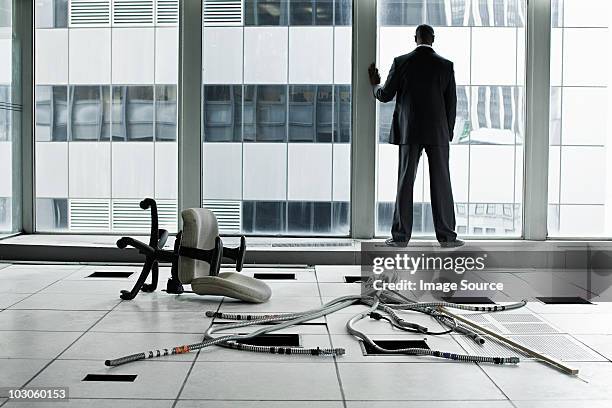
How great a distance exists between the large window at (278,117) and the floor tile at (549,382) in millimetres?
3739

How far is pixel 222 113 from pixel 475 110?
84.6 inches

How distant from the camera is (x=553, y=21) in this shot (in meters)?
6.83

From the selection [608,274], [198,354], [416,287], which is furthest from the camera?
[608,274]

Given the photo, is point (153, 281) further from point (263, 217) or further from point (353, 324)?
point (263, 217)

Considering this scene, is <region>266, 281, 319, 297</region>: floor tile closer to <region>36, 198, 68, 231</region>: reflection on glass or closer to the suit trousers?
the suit trousers

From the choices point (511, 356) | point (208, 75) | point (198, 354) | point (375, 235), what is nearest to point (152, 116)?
point (208, 75)

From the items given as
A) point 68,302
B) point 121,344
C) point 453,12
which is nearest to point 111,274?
point 68,302

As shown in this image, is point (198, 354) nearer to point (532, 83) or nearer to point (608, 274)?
point (608, 274)

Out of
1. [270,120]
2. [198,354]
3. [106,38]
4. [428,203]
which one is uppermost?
[106,38]

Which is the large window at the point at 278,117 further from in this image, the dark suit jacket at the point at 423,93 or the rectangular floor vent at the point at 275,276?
the rectangular floor vent at the point at 275,276

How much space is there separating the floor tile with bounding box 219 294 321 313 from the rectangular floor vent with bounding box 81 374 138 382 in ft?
4.55

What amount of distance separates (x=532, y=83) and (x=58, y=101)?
4.04 m

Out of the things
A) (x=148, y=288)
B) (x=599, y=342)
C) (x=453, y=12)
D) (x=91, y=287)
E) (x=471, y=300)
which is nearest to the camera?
(x=599, y=342)

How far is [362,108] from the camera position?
681 centimetres
